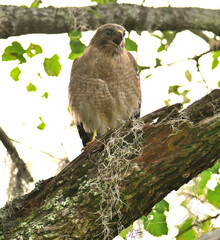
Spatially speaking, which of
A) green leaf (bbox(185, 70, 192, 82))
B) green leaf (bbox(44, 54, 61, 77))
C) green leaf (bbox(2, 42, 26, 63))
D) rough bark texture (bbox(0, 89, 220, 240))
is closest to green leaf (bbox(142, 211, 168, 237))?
rough bark texture (bbox(0, 89, 220, 240))

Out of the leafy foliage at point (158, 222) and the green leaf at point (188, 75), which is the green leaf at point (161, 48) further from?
the leafy foliage at point (158, 222)

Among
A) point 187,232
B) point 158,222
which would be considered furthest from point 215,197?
point 158,222

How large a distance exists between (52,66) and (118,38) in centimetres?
69

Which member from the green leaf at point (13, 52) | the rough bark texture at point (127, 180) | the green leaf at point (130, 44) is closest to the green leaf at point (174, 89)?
the green leaf at point (130, 44)

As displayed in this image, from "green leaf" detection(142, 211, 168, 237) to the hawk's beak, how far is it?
5.47 ft

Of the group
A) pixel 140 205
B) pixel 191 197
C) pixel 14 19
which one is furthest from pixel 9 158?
pixel 140 205

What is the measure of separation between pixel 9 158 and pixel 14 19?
1.16 metres

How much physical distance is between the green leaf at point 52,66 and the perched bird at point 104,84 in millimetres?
268

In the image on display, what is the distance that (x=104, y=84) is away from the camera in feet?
14.8

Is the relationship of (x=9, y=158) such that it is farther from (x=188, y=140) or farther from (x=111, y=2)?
(x=188, y=140)

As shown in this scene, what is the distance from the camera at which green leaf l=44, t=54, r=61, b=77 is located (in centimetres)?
437

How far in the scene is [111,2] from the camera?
439cm

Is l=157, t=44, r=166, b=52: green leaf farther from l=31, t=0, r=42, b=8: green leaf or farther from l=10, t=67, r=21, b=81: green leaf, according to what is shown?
l=10, t=67, r=21, b=81: green leaf

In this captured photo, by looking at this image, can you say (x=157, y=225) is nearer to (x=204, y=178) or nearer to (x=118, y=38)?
(x=204, y=178)
